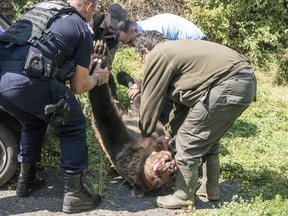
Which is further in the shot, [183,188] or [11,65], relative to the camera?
[183,188]

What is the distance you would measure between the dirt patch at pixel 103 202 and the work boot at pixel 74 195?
7 centimetres

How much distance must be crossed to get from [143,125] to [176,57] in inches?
28.9

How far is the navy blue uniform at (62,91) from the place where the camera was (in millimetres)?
3793

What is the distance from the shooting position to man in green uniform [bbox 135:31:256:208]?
405 cm

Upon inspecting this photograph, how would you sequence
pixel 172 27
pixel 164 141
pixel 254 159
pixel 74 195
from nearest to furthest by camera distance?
pixel 74 195 < pixel 164 141 < pixel 172 27 < pixel 254 159

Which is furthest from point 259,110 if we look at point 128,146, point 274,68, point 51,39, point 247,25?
point 51,39

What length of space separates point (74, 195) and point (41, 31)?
4.96ft

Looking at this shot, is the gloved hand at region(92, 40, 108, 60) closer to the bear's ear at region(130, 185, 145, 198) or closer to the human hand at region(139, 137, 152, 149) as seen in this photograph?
the human hand at region(139, 137, 152, 149)

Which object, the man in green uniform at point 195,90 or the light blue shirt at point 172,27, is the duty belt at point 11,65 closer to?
the man in green uniform at point 195,90

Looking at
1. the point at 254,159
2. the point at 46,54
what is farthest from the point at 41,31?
the point at 254,159

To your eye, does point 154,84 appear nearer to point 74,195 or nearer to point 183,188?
point 183,188

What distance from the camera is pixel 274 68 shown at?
9.18 meters

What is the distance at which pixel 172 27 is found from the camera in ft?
18.4

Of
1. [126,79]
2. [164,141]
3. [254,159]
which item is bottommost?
[254,159]
